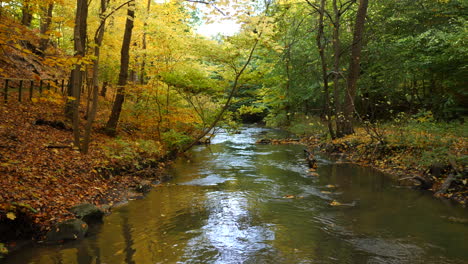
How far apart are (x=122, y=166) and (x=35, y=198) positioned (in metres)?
3.80

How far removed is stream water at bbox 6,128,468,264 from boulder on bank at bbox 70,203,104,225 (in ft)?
0.81

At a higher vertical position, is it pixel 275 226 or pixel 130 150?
pixel 130 150

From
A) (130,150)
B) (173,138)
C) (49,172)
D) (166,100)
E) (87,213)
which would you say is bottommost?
(87,213)

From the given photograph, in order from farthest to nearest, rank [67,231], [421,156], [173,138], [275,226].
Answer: [173,138] → [421,156] → [275,226] → [67,231]

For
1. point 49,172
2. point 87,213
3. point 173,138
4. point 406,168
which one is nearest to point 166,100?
point 173,138

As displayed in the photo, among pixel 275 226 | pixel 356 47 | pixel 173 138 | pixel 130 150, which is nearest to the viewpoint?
pixel 275 226

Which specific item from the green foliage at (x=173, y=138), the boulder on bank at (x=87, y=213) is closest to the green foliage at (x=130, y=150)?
the green foliage at (x=173, y=138)

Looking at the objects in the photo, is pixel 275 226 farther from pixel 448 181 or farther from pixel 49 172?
pixel 49 172

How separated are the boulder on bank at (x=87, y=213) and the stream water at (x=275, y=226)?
0.25 m

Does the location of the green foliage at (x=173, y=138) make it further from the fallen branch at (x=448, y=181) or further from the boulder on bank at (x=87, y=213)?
the fallen branch at (x=448, y=181)

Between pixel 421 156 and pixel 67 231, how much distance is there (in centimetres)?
991

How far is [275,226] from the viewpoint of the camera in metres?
6.14

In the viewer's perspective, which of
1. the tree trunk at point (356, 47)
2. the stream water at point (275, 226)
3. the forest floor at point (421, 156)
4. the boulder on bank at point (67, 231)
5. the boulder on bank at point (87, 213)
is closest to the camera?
the stream water at point (275, 226)

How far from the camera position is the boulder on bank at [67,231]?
523 cm
